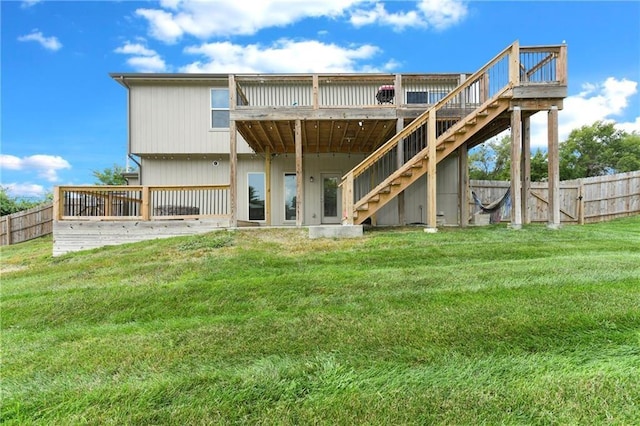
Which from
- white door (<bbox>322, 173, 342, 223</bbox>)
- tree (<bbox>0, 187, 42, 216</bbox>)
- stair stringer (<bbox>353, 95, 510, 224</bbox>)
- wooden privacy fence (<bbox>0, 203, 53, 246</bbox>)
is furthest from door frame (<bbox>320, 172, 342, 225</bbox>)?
tree (<bbox>0, 187, 42, 216</bbox>)

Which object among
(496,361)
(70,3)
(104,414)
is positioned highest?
(70,3)

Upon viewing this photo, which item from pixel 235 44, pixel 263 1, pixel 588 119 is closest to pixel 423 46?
pixel 235 44

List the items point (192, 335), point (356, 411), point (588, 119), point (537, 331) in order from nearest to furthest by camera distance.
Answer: point (356, 411), point (537, 331), point (192, 335), point (588, 119)

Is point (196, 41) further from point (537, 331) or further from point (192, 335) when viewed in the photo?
point (537, 331)

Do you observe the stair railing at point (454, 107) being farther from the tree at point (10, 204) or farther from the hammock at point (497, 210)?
the tree at point (10, 204)

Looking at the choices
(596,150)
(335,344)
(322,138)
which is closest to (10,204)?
(322,138)

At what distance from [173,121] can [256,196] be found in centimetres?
375

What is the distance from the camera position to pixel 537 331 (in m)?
2.38

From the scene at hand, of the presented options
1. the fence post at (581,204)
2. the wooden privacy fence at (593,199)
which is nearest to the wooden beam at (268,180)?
the wooden privacy fence at (593,199)

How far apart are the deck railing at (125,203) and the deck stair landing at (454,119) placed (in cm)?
342

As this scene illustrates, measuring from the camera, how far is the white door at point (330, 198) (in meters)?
11.5

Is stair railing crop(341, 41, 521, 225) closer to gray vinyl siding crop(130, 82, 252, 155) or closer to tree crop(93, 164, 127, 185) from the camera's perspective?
gray vinyl siding crop(130, 82, 252, 155)

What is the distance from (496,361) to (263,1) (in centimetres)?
1097

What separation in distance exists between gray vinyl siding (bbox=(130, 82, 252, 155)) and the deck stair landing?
238 inches
